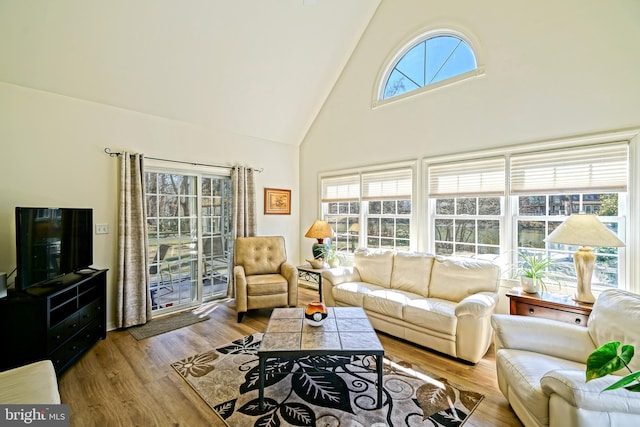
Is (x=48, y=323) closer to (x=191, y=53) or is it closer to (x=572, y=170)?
(x=191, y=53)

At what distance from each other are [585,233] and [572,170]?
2.59ft

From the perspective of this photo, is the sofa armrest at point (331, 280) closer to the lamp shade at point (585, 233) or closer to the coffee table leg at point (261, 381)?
the coffee table leg at point (261, 381)

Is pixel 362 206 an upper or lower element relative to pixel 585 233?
upper

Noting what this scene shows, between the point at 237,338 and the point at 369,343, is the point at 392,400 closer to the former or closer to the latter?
the point at 369,343

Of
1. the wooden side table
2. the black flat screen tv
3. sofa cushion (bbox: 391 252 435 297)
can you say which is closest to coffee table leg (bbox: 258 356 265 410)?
the black flat screen tv

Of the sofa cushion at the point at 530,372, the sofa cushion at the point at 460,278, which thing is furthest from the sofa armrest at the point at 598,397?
the sofa cushion at the point at 460,278

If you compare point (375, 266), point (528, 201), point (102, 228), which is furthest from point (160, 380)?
point (528, 201)

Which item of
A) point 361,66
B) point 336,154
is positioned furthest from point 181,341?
point 361,66

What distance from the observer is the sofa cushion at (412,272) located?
3326 mm

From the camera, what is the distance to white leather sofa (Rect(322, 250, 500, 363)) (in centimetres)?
258

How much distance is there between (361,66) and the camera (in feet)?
14.5

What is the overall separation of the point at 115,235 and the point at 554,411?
425 centimetres

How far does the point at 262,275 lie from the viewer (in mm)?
4062

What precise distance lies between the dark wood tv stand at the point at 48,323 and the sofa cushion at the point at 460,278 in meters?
3.58
